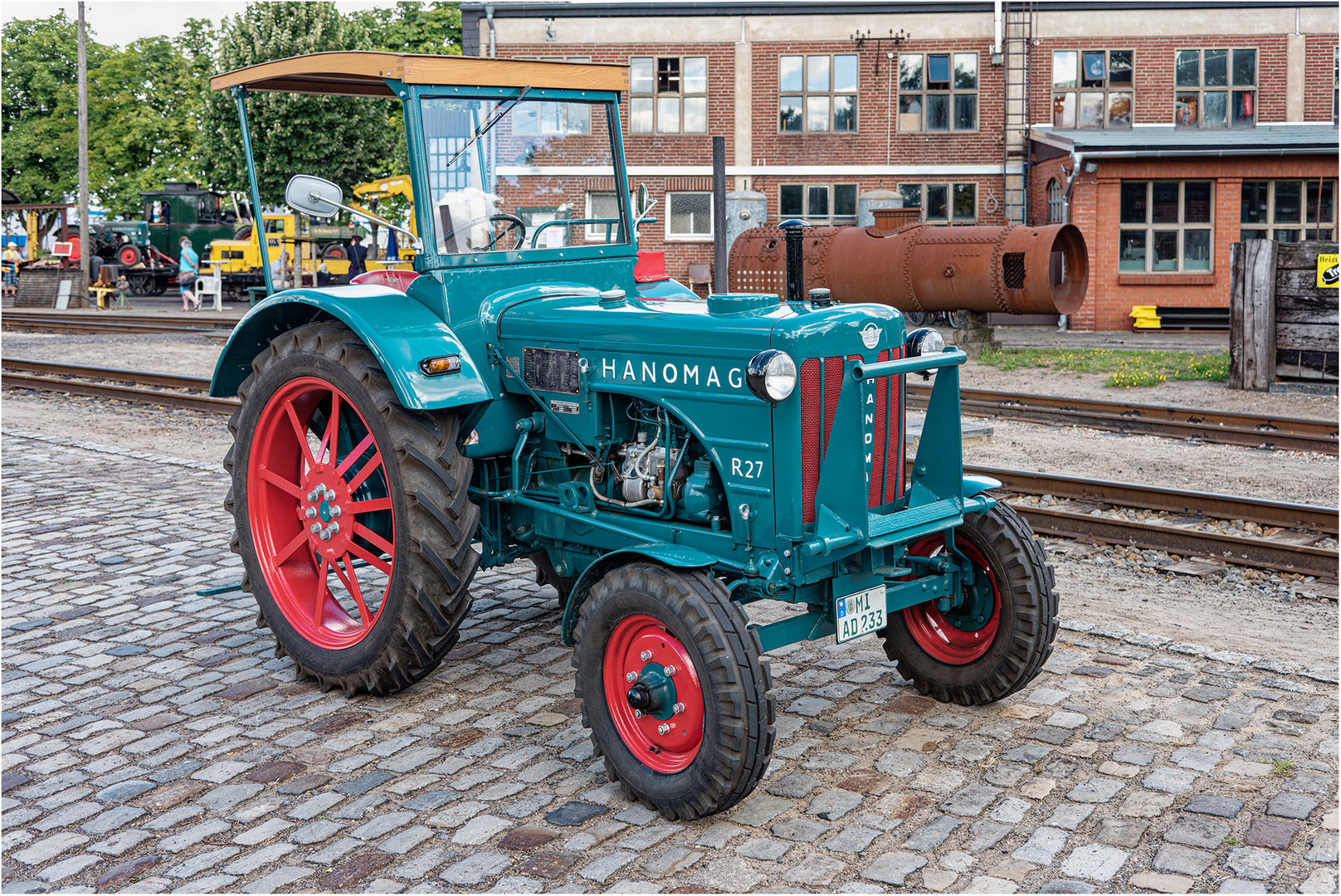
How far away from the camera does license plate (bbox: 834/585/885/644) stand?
430cm

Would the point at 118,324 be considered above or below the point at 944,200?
below

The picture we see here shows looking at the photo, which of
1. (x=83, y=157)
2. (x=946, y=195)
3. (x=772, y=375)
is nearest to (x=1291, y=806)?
(x=772, y=375)

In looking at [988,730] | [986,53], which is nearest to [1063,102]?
[986,53]

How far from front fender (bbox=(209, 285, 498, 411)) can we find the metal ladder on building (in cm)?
2447

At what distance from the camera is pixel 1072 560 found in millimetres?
7434

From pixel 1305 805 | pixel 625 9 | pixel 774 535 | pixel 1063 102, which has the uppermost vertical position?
pixel 625 9

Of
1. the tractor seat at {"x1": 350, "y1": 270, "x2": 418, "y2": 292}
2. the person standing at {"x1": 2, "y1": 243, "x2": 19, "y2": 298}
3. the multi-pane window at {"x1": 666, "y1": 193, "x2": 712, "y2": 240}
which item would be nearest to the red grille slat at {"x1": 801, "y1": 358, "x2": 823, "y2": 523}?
the tractor seat at {"x1": 350, "y1": 270, "x2": 418, "y2": 292}

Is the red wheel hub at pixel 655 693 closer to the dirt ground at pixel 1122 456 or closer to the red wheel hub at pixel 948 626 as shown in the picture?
the red wheel hub at pixel 948 626

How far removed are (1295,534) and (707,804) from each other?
5417 millimetres

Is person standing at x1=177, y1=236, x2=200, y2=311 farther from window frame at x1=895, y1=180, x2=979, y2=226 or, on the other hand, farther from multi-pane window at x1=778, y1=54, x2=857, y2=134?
window frame at x1=895, y1=180, x2=979, y2=226

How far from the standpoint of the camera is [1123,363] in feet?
55.1

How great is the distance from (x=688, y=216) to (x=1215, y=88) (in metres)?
12.1

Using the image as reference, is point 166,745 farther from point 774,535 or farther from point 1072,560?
point 1072,560

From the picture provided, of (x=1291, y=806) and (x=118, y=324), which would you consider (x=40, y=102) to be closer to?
(x=118, y=324)
